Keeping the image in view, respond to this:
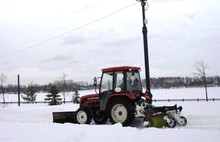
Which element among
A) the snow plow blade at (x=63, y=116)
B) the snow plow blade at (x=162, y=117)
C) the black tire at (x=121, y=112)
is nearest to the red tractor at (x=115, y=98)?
the black tire at (x=121, y=112)

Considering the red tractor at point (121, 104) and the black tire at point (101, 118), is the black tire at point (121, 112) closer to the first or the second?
the red tractor at point (121, 104)

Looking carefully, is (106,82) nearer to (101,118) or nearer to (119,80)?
(119,80)

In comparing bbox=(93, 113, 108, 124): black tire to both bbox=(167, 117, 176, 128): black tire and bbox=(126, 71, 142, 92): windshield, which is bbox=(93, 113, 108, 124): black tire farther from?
bbox=(167, 117, 176, 128): black tire

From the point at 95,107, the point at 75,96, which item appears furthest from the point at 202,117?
the point at 75,96

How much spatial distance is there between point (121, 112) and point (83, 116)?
6.67 ft

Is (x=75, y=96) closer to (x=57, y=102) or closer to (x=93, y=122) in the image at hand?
(x=57, y=102)

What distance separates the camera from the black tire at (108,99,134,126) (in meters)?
11.1

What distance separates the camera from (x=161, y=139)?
265 inches

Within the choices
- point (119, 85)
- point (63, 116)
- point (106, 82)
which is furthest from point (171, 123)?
point (63, 116)

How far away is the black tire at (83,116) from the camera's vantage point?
1245cm

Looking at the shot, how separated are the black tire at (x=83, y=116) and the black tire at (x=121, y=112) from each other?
4.39 ft

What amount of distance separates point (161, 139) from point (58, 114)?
7.28 m

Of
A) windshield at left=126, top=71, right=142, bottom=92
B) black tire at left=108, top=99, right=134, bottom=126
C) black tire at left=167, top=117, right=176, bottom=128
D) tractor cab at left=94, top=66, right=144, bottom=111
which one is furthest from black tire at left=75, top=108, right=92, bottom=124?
black tire at left=167, top=117, right=176, bottom=128

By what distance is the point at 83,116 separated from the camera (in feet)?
41.1
